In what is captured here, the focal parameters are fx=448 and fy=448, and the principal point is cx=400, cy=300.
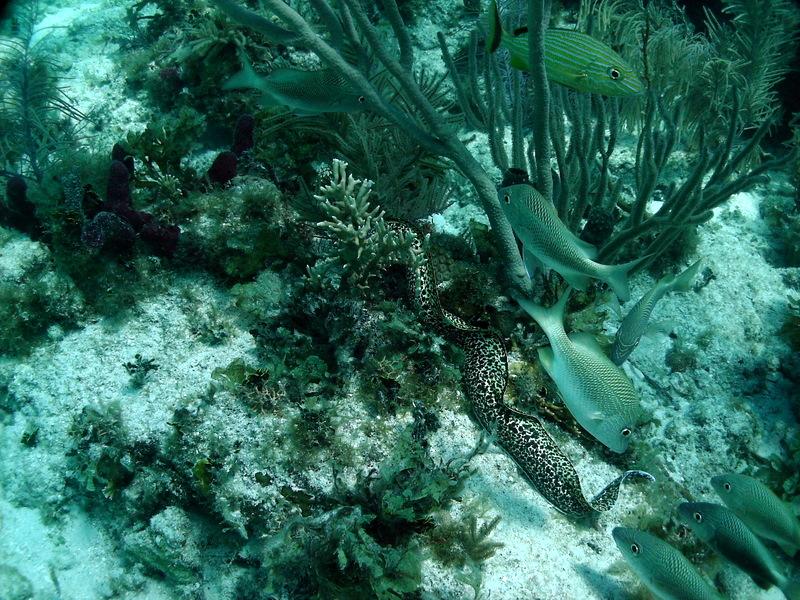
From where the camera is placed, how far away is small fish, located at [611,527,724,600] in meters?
2.35

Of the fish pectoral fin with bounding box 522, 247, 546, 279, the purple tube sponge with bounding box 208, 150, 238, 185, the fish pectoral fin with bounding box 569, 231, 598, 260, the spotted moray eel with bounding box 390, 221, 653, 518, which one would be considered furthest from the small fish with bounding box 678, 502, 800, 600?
the purple tube sponge with bounding box 208, 150, 238, 185

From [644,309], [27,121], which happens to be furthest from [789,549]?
[27,121]

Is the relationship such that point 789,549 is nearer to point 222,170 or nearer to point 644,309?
point 644,309

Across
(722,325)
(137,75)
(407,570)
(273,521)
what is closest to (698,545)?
(407,570)

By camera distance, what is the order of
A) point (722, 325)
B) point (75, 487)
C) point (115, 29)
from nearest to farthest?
point (75, 487)
point (722, 325)
point (115, 29)

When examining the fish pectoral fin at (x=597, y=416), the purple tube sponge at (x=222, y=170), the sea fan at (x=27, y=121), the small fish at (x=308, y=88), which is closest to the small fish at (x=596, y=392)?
the fish pectoral fin at (x=597, y=416)

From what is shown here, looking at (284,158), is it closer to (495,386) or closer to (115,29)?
(495,386)

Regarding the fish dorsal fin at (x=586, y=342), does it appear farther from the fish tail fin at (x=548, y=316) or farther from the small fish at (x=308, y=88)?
the small fish at (x=308, y=88)

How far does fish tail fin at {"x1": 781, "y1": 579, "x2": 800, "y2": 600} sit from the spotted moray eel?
2.60ft

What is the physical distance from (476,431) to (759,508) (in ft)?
5.58

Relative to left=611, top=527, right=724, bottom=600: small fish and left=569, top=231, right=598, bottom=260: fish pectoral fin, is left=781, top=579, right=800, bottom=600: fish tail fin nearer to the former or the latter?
left=611, top=527, right=724, bottom=600: small fish

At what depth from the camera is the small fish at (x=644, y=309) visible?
2.94 metres

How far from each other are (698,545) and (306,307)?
10.7ft

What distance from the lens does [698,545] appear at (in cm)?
312
